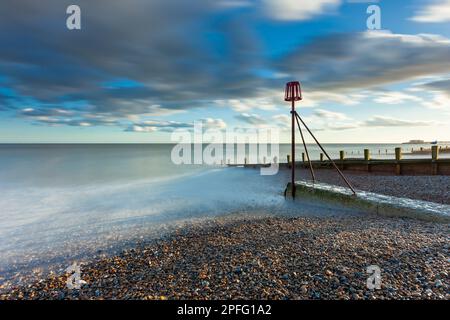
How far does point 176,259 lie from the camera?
5254mm

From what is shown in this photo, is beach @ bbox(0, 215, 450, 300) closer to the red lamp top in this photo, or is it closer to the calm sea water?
the calm sea water

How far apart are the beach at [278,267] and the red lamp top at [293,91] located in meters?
6.28

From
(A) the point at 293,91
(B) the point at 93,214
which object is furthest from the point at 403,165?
(B) the point at 93,214

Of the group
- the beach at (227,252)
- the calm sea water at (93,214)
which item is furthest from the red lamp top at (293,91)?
the calm sea water at (93,214)

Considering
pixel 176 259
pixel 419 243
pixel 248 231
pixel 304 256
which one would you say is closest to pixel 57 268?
pixel 176 259

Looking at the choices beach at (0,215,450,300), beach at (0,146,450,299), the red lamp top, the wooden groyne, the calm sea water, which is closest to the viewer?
beach at (0,215,450,300)

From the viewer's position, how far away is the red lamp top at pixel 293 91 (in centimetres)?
1082

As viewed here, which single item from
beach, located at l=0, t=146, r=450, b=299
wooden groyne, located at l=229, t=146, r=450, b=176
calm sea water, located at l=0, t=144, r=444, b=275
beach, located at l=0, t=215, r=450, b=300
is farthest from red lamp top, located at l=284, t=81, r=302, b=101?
wooden groyne, located at l=229, t=146, r=450, b=176

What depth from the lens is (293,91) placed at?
10859 millimetres

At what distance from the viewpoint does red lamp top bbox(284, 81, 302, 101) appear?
35.5ft

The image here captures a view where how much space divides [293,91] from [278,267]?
8522 millimetres

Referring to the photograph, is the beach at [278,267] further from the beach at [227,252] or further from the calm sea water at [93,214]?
the calm sea water at [93,214]

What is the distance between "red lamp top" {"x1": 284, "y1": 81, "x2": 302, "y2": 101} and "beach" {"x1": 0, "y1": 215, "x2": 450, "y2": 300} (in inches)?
247
